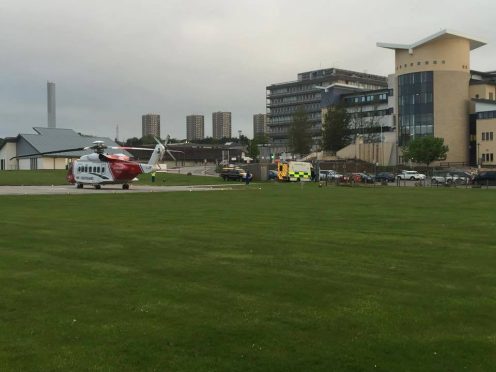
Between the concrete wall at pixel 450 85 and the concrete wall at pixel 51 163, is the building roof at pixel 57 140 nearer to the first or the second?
the concrete wall at pixel 51 163

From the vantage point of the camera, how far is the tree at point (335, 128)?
445ft

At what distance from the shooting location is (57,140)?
→ 119562 millimetres

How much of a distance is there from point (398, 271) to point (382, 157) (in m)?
118

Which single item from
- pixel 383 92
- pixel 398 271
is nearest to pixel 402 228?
pixel 398 271

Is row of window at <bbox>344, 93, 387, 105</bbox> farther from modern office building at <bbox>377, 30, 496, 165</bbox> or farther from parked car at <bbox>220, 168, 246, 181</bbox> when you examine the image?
parked car at <bbox>220, 168, 246, 181</bbox>

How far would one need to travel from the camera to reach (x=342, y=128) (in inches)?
5359

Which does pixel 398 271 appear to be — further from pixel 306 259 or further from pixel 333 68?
pixel 333 68

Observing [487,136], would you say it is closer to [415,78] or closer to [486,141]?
[486,141]

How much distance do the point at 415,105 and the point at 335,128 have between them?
23499 mm

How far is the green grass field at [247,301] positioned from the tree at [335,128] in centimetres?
12179

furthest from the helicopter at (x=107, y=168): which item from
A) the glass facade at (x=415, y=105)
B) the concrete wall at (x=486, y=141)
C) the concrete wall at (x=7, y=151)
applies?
the concrete wall at (x=486, y=141)

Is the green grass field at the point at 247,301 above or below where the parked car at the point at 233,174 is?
below

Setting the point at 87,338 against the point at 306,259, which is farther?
the point at 306,259

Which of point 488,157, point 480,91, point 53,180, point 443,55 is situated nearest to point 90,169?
point 53,180
